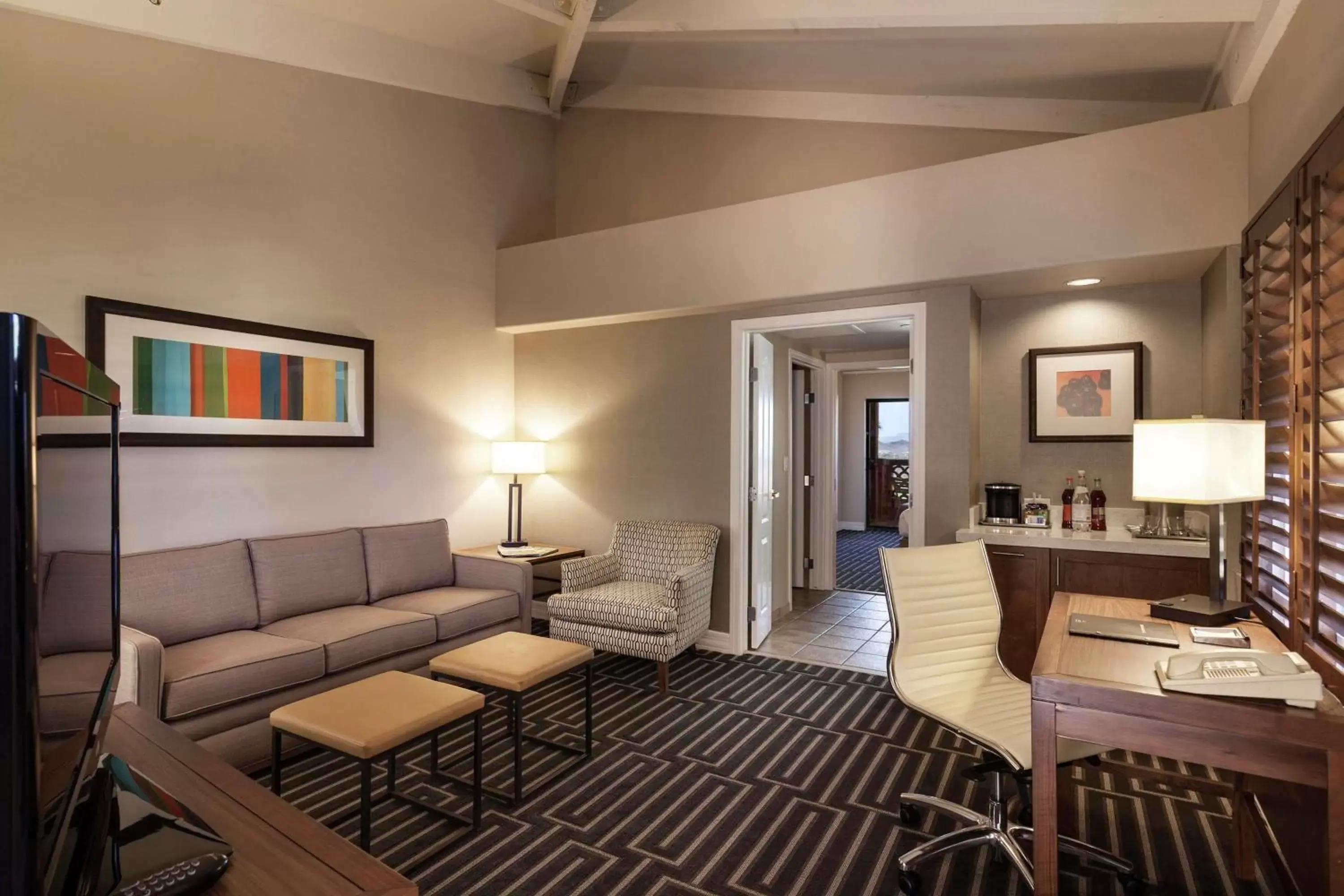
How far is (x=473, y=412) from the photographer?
4887 mm

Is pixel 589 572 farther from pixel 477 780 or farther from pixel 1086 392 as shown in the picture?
pixel 1086 392

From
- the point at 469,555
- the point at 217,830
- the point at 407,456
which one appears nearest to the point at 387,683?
the point at 217,830

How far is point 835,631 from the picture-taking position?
486 centimetres

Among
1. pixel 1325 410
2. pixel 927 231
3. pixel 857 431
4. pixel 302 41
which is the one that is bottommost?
pixel 1325 410

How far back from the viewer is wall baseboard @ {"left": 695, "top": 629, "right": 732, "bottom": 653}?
4371 mm

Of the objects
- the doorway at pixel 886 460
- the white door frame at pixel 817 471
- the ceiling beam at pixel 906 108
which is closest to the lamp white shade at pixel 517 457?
the white door frame at pixel 817 471

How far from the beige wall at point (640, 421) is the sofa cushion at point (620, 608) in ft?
2.12

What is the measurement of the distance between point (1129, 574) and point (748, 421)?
213cm

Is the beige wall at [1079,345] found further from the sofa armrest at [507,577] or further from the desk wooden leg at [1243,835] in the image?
the sofa armrest at [507,577]

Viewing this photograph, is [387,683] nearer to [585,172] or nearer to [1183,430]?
[1183,430]

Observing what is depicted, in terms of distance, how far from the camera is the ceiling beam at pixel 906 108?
3.92 meters

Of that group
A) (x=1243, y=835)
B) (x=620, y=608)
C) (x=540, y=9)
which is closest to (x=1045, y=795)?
(x=1243, y=835)

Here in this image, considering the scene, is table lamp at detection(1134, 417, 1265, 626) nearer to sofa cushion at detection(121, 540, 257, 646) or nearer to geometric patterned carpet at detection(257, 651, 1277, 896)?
geometric patterned carpet at detection(257, 651, 1277, 896)

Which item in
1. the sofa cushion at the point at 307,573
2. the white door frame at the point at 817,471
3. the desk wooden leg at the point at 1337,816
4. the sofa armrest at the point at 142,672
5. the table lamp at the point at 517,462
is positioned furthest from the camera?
the white door frame at the point at 817,471
